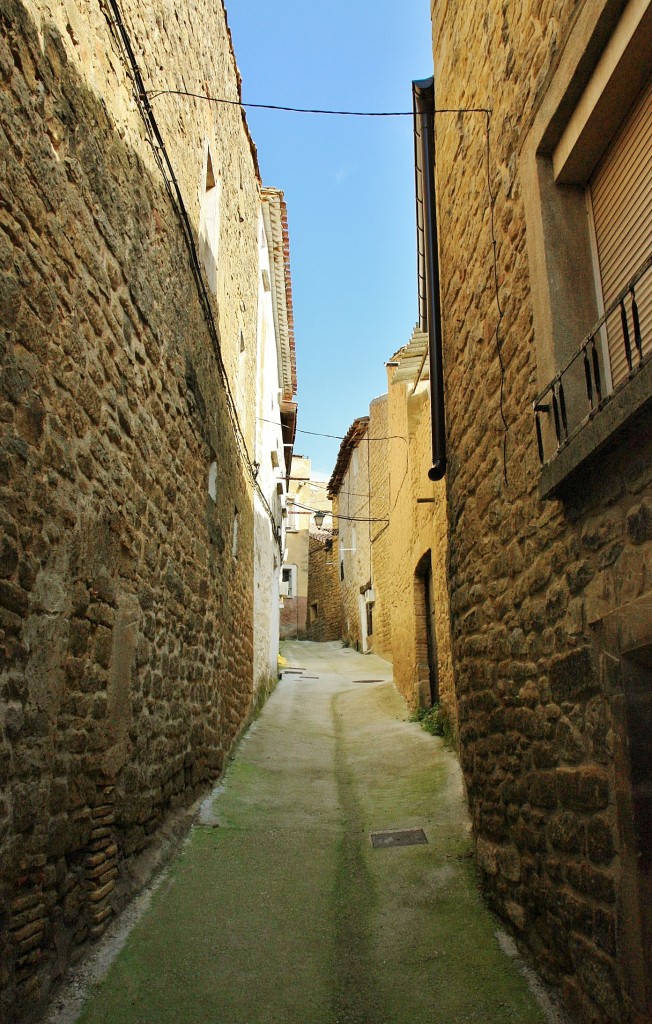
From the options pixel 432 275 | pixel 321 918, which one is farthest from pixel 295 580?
pixel 321 918

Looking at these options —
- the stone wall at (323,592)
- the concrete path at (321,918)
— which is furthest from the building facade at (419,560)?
the stone wall at (323,592)

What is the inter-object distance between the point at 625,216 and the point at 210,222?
4883 millimetres

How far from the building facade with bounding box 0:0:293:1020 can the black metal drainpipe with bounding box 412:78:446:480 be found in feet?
6.46

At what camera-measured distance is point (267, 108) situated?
5211mm

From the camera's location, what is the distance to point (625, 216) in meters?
3.27

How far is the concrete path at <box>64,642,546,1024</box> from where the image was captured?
10.9 feet

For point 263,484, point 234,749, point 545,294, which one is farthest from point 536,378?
point 263,484

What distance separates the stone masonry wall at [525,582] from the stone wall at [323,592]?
2219cm

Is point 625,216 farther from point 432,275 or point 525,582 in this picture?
point 432,275

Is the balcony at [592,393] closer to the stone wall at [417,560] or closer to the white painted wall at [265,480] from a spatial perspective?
the stone wall at [417,560]

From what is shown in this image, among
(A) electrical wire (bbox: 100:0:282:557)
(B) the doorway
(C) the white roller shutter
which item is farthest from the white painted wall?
(C) the white roller shutter

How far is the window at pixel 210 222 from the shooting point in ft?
22.3

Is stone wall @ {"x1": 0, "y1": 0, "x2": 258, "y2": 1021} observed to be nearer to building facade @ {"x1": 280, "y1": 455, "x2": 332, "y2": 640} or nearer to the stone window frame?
the stone window frame

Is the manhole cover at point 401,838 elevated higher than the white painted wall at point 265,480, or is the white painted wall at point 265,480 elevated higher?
the white painted wall at point 265,480
